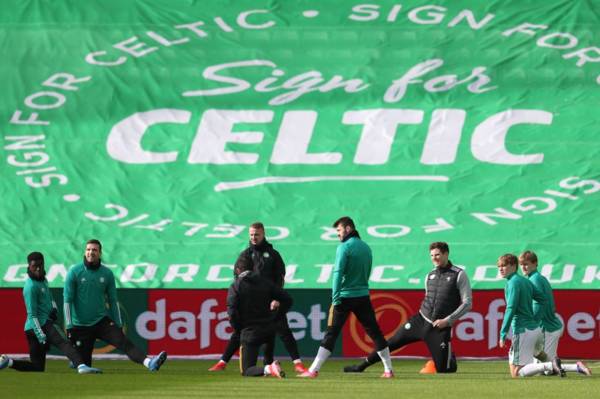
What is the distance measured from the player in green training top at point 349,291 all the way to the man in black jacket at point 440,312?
1094 millimetres

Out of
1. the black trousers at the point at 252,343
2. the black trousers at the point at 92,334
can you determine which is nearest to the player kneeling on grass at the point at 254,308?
the black trousers at the point at 252,343

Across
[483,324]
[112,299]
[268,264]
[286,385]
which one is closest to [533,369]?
[286,385]

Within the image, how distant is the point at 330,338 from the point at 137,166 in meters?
→ 12.2

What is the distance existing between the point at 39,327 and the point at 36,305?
0.87 feet

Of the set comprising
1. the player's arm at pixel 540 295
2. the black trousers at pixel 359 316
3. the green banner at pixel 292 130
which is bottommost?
the black trousers at pixel 359 316

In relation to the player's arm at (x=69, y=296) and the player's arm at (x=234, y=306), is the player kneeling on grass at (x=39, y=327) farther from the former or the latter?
the player's arm at (x=234, y=306)

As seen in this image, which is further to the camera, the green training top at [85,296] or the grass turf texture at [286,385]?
the green training top at [85,296]

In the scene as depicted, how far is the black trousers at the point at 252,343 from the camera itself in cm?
1496

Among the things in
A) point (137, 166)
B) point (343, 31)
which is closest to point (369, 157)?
point (343, 31)

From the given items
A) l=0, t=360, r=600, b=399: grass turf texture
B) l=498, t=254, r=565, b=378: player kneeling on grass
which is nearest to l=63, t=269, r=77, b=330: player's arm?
l=0, t=360, r=600, b=399: grass turf texture

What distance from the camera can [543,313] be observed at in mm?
15781

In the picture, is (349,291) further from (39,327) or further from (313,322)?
(313,322)

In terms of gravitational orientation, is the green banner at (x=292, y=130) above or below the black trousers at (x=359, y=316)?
above

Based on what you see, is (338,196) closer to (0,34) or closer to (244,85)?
(244,85)
